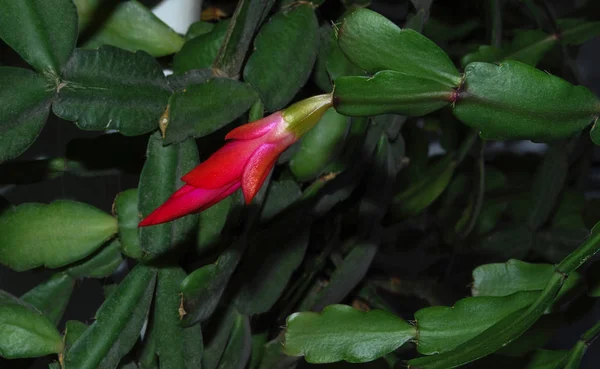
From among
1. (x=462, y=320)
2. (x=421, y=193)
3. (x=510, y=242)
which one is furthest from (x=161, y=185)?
(x=510, y=242)

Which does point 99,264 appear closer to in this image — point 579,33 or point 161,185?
point 161,185

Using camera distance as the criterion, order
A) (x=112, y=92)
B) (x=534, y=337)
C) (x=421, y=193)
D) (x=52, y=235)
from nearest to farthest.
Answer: (x=112, y=92) < (x=52, y=235) < (x=534, y=337) < (x=421, y=193)

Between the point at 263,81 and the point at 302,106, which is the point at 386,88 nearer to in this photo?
the point at 302,106

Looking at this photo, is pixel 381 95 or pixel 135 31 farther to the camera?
pixel 135 31

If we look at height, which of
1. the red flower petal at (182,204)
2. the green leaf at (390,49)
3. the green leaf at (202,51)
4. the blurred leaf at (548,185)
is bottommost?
the blurred leaf at (548,185)

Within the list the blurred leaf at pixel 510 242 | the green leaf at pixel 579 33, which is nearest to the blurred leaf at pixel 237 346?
the blurred leaf at pixel 510 242

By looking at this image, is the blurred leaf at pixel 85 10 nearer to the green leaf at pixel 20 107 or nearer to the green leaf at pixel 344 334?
the green leaf at pixel 20 107

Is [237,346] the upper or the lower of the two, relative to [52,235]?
lower

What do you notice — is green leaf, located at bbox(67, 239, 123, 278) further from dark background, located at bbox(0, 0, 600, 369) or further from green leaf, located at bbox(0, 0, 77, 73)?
green leaf, located at bbox(0, 0, 77, 73)

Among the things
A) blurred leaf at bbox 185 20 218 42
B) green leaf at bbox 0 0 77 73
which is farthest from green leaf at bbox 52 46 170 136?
blurred leaf at bbox 185 20 218 42
